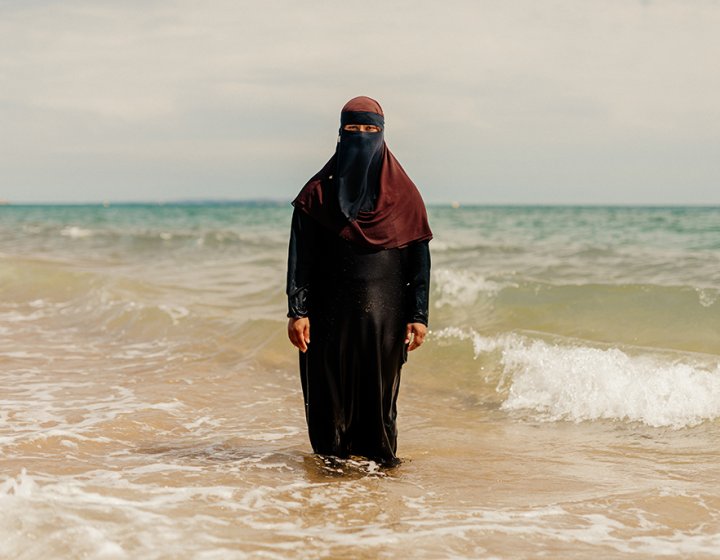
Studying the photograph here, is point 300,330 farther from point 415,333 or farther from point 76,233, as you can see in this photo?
point 76,233

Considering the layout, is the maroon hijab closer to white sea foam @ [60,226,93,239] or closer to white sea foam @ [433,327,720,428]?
white sea foam @ [433,327,720,428]

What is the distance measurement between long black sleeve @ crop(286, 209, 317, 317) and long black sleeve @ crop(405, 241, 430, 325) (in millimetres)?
527

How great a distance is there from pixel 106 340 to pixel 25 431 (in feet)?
15.6

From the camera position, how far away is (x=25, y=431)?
5.63m

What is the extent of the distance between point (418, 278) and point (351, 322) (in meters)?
0.43

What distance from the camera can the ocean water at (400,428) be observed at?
371 centimetres

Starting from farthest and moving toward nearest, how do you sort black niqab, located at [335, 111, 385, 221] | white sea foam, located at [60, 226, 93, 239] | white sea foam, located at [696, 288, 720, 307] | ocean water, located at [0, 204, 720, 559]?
white sea foam, located at [60, 226, 93, 239]
white sea foam, located at [696, 288, 720, 307]
black niqab, located at [335, 111, 385, 221]
ocean water, located at [0, 204, 720, 559]

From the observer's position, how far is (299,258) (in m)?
4.34

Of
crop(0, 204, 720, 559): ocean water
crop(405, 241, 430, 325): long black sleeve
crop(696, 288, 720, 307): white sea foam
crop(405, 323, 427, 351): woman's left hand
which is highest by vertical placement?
crop(405, 241, 430, 325): long black sleeve

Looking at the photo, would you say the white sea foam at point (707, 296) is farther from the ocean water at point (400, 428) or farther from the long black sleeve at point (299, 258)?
the long black sleeve at point (299, 258)

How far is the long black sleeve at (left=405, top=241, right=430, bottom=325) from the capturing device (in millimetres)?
4410

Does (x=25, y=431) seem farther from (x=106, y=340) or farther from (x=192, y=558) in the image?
(x=106, y=340)

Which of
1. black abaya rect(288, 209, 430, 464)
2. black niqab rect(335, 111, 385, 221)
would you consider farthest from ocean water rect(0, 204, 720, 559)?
black niqab rect(335, 111, 385, 221)

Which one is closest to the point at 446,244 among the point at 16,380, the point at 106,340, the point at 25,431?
the point at 106,340
